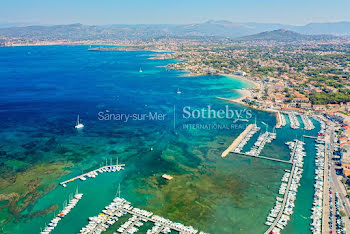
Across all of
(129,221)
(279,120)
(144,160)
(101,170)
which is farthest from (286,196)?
(279,120)

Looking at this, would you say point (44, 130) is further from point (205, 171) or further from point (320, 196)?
point (320, 196)

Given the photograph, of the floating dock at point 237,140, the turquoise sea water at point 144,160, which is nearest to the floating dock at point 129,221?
the turquoise sea water at point 144,160

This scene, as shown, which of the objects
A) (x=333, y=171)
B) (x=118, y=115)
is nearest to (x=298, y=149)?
(x=333, y=171)

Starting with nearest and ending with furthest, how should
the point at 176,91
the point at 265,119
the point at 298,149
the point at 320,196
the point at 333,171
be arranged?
the point at 320,196
the point at 333,171
the point at 298,149
the point at 265,119
the point at 176,91

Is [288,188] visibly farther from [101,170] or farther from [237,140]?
[101,170]

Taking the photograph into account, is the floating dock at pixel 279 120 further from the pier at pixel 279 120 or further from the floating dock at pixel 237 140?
the floating dock at pixel 237 140

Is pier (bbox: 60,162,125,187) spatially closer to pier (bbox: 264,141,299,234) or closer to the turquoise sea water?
the turquoise sea water

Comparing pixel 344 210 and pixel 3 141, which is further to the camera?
pixel 3 141

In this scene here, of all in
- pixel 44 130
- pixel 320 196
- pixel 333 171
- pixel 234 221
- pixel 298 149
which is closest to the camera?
pixel 234 221
